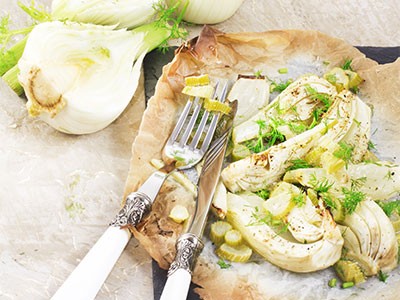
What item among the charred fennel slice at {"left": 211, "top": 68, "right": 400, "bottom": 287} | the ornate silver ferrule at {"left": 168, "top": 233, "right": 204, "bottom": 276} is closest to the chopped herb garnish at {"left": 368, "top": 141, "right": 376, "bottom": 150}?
the charred fennel slice at {"left": 211, "top": 68, "right": 400, "bottom": 287}

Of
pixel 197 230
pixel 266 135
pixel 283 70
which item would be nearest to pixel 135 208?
pixel 197 230

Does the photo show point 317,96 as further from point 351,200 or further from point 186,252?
point 186,252

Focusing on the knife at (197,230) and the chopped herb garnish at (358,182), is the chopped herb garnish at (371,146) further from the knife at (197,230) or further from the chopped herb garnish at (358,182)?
the knife at (197,230)

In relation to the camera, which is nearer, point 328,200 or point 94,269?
point 94,269

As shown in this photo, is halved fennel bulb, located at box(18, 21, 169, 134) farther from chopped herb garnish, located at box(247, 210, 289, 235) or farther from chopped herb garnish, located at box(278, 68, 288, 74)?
chopped herb garnish, located at box(247, 210, 289, 235)

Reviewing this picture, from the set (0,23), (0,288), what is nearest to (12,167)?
(0,288)

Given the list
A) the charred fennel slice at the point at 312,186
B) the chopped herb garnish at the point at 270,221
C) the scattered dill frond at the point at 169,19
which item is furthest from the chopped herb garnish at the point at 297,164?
the scattered dill frond at the point at 169,19
